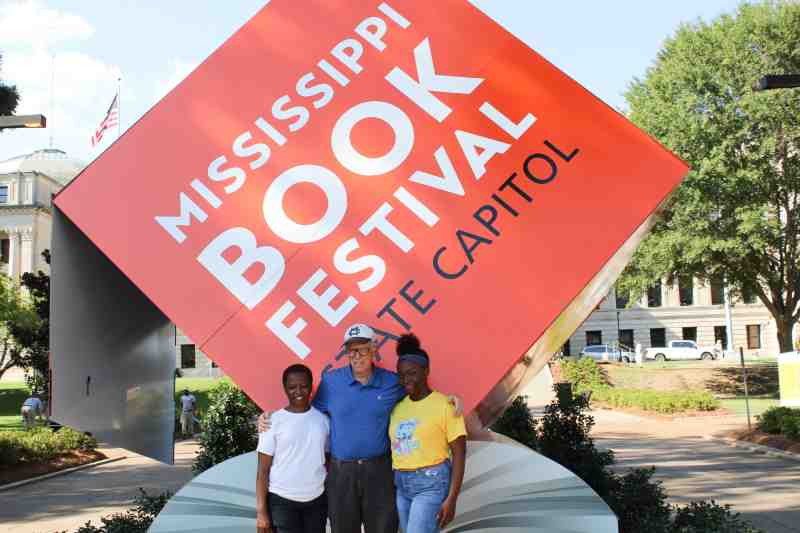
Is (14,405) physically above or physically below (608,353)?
below

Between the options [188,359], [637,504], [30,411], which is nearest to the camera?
[637,504]

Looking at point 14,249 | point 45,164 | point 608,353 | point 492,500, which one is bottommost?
point 608,353

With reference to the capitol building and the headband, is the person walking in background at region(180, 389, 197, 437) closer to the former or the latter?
the headband

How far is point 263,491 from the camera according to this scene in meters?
3.96

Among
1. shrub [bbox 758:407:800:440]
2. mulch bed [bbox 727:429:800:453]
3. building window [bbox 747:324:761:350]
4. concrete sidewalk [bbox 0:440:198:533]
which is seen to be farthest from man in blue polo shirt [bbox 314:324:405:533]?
building window [bbox 747:324:761:350]

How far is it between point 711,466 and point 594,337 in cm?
4969

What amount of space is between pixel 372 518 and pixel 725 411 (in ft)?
71.9

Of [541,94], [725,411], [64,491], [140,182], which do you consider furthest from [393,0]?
[725,411]

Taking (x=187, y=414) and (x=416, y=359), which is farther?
(x=187, y=414)

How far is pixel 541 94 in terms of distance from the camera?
4.80 m

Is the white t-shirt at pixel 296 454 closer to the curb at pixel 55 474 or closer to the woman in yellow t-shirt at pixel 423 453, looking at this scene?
the woman in yellow t-shirt at pixel 423 453

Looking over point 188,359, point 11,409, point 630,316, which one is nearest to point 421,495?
point 11,409

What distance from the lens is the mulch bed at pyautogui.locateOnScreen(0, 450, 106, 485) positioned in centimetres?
1344

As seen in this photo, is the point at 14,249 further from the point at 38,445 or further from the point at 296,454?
the point at 296,454
